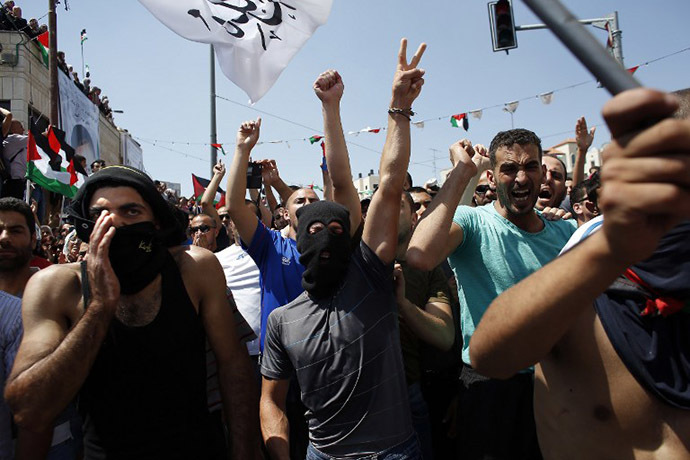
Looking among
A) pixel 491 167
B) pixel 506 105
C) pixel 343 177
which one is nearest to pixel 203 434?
pixel 343 177

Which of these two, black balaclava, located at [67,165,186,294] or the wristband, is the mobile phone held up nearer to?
black balaclava, located at [67,165,186,294]

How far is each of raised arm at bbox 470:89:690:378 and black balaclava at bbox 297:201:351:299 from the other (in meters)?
1.33

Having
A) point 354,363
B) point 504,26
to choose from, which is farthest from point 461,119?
point 354,363

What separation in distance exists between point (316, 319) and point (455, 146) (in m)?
1.12

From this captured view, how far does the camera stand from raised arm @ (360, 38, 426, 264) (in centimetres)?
236

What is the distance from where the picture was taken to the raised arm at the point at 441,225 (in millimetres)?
2258

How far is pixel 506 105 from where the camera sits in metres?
14.1

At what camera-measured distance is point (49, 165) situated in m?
7.42

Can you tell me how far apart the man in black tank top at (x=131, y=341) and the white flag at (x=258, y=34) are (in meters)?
Result: 1.89

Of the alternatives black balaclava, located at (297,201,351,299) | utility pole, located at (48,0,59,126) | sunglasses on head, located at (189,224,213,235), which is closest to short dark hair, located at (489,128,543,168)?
black balaclava, located at (297,201,351,299)

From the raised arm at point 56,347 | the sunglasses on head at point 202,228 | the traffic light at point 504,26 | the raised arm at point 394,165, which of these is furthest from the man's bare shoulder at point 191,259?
the traffic light at point 504,26

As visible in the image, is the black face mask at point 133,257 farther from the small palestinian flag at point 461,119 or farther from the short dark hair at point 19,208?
the small palestinian flag at point 461,119

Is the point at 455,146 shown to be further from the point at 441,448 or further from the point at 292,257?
the point at 441,448

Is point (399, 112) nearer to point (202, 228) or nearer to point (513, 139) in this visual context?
point (513, 139)
